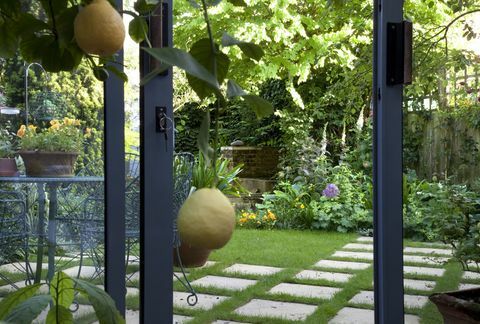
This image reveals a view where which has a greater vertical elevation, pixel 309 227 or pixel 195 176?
pixel 195 176

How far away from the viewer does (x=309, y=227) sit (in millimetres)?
5426

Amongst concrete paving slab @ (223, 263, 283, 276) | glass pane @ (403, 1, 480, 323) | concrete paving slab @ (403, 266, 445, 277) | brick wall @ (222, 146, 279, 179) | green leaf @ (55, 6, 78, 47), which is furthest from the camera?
brick wall @ (222, 146, 279, 179)

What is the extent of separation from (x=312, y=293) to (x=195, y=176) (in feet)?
4.03

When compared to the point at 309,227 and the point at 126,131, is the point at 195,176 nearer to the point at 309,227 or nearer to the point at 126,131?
the point at 309,227

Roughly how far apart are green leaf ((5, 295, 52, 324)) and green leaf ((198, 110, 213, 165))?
24 cm

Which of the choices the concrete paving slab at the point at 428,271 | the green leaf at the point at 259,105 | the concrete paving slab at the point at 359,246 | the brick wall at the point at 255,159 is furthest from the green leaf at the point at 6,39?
the brick wall at the point at 255,159

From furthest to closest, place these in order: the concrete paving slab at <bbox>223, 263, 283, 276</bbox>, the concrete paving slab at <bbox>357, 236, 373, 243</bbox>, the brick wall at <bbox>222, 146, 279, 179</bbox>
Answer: the brick wall at <bbox>222, 146, 279, 179</bbox> < the concrete paving slab at <bbox>357, 236, 373, 243</bbox> < the concrete paving slab at <bbox>223, 263, 283, 276</bbox>

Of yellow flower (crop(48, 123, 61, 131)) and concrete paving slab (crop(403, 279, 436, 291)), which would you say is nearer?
yellow flower (crop(48, 123, 61, 131))

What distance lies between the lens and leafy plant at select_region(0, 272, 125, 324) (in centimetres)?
42

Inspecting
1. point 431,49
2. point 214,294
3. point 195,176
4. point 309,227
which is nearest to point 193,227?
point 431,49

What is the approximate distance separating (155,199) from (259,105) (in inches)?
58.2

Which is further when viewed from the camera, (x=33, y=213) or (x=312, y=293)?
(x=312, y=293)

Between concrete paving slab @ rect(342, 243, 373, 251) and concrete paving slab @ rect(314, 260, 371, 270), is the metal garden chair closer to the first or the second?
concrete paving slab @ rect(314, 260, 371, 270)

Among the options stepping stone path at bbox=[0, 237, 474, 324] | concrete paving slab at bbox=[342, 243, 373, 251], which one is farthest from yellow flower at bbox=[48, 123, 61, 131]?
concrete paving slab at bbox=[342, 243, 373, 251]
